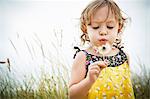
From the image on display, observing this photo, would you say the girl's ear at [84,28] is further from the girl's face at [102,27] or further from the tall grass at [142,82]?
the tall grass at [142,82]

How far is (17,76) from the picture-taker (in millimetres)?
2502

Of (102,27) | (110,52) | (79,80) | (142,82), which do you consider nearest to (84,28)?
(102,27)

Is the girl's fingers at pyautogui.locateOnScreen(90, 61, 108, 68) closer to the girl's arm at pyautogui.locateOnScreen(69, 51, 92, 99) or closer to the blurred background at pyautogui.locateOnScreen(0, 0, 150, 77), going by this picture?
the girl's arm at pyautogui.locateOnScreen(69, 51, 92, 99)

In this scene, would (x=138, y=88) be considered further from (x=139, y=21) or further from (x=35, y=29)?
(x=35, y=29)

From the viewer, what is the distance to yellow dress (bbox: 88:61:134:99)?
2.40m

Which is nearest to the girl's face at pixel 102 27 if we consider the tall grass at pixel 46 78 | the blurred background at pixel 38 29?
the blurred background at pixel 38 29

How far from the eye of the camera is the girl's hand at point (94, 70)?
235 cm

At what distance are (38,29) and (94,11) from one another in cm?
39

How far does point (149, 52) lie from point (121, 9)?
0.34 meters

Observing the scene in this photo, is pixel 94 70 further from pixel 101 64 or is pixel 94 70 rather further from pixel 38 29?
pixel 38 29

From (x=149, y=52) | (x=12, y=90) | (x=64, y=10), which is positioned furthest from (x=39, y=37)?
(x=149, y=52)

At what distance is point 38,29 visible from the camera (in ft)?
8.21

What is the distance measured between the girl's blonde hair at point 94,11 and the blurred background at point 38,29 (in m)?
0.05

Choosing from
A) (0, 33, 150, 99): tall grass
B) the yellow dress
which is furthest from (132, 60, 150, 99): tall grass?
the yellow dress
